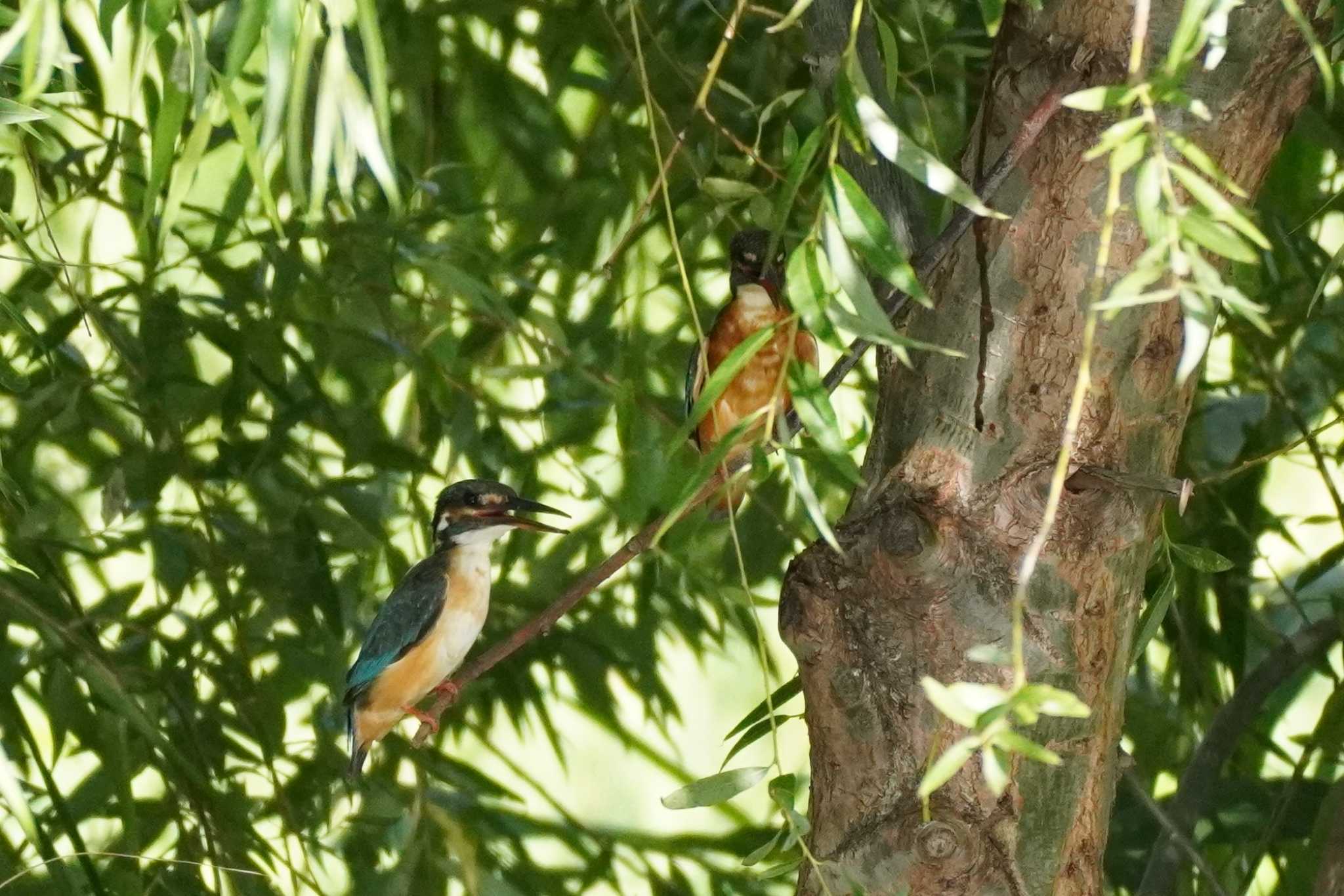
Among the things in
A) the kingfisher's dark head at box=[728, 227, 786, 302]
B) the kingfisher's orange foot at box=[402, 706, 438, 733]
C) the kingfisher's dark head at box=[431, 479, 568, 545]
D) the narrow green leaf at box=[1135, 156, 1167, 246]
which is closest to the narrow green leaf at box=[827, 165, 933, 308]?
the narrow green leaf at box=[1135, 156, 1167, 246]

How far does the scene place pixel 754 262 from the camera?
108 centimetres

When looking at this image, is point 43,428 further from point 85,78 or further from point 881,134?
point 881,134

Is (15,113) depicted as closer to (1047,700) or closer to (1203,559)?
(1047,700)

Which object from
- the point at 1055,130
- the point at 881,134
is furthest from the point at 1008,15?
the point at 881,134

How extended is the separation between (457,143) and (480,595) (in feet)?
1.75

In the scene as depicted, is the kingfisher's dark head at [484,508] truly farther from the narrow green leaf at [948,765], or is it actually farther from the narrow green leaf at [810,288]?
the narrow green leaf at [948,765]

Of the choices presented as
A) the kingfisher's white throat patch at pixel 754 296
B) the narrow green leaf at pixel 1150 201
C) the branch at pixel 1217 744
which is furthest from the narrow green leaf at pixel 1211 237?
the branch at pixel 1217 744

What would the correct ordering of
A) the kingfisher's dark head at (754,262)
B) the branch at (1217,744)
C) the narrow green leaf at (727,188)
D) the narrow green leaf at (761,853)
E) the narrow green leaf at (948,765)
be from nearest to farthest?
the narrow green leaf at (948,765) → the narrow green leaf at (761,853) → the narrow green leaf at (727,188) → the kingfisher's dark head at (754,262) → the branch at (1217,744)

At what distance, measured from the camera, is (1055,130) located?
31.2 inches

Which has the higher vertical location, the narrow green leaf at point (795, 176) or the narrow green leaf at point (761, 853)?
the narrow green leaf at point (795, 176)

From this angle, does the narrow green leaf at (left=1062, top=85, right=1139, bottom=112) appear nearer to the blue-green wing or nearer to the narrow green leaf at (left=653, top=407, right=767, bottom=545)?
the narrow green leaf at (left=653, top=407, right=767, bottom=545)

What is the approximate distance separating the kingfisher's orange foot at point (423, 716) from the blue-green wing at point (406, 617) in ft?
0.18

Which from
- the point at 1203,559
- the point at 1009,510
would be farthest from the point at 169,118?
the point at 1203,559

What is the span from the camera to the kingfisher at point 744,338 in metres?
1.09
